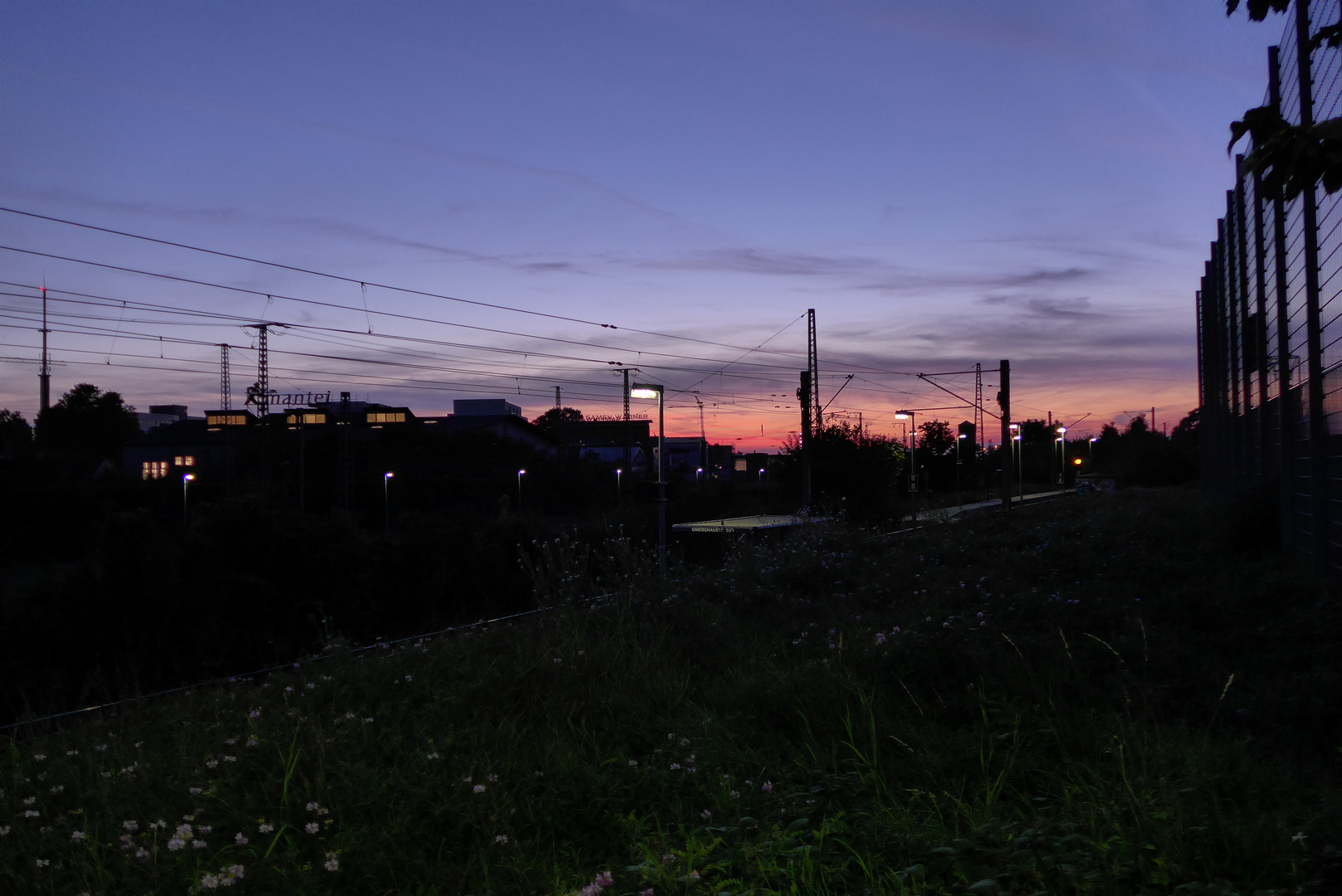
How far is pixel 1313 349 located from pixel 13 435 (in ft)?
178

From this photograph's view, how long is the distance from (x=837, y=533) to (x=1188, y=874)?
13.0m

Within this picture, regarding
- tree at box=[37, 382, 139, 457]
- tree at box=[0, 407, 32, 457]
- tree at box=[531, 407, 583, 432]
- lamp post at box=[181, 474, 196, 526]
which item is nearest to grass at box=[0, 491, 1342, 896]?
lamp post at box=[181, 474, 196, 526]

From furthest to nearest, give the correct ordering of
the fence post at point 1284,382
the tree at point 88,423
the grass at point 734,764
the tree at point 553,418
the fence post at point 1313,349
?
the tree at point 553,418 < the tree at point 88,423 < the fence post at point 1284,382 < the fence post at point 1313,349 < the grass at point 734,764

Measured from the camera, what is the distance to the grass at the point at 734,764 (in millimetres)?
3830

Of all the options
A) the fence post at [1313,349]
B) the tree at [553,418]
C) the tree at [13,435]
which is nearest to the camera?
the fence post at [1313,349]

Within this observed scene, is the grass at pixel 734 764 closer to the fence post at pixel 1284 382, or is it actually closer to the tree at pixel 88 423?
the fence post at pixel 1284 382

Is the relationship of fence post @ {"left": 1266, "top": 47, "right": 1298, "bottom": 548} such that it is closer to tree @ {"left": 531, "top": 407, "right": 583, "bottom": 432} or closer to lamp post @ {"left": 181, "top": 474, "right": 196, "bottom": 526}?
lamp post @ {"left": 181, "top": 474, "right": 196, "bottom": 526}

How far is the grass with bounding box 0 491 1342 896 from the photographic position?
3.83m

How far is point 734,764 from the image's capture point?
16.9 feet

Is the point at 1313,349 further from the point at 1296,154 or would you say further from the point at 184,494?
the point at 184,494

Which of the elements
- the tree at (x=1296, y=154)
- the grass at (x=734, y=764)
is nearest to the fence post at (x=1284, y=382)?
the grass at (x=734, y=764)

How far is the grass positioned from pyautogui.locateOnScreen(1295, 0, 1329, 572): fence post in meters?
1.06

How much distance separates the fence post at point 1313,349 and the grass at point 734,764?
1.06 meters

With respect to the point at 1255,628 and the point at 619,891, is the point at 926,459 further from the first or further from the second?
the point at 619,891
